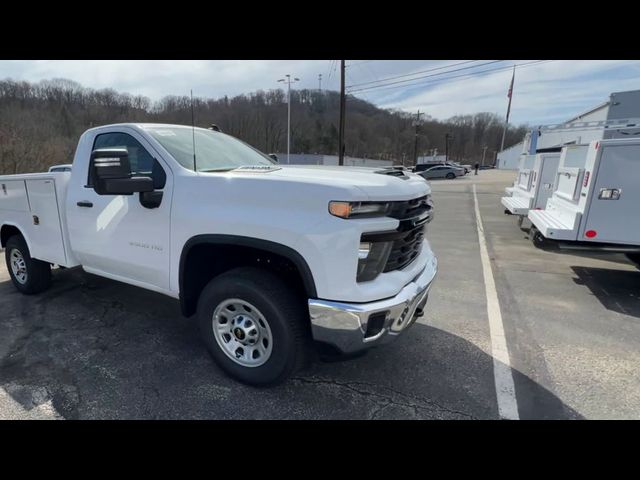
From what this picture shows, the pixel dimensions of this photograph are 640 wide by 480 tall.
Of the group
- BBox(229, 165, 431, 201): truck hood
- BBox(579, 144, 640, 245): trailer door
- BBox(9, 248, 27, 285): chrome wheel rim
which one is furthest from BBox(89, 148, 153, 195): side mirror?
BBox(579, 144, 640, 245): trailer door

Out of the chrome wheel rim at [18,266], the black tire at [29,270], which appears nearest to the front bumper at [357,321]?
the black tire at [29,270]

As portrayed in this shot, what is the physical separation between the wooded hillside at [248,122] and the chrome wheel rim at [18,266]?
2221 millimetres

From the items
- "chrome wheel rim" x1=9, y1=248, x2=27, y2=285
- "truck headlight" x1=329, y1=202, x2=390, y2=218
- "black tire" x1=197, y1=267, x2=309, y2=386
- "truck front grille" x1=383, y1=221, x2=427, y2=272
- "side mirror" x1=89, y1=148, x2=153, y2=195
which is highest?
"side mirror" x1=89, y1=148, x2=153, y2=195

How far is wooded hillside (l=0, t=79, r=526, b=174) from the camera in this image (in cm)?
525

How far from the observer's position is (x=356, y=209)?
2.18 m

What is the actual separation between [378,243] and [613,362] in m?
2.65

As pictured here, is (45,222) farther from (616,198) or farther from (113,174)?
(616,198)

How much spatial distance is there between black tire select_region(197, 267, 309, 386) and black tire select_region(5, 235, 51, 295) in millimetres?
3162

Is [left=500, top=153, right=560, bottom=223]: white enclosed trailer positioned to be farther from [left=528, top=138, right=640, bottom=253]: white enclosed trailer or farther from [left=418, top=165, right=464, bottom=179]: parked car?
[left=418, top=165, right=464, bottom=179]: parked car

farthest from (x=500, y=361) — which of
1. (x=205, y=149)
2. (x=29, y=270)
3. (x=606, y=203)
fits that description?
(x=29, y=270)

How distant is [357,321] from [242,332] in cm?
98

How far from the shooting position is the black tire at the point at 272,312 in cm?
245

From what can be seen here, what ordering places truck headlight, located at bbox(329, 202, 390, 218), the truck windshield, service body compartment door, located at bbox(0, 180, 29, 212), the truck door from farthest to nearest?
service body compartment door, located at bbox(0, 180, 29, 212), the truck windshield, the truck door, truck headlight, located at bbox(329, 202, 390, 218)

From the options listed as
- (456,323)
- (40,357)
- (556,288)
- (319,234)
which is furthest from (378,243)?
(556,288)
